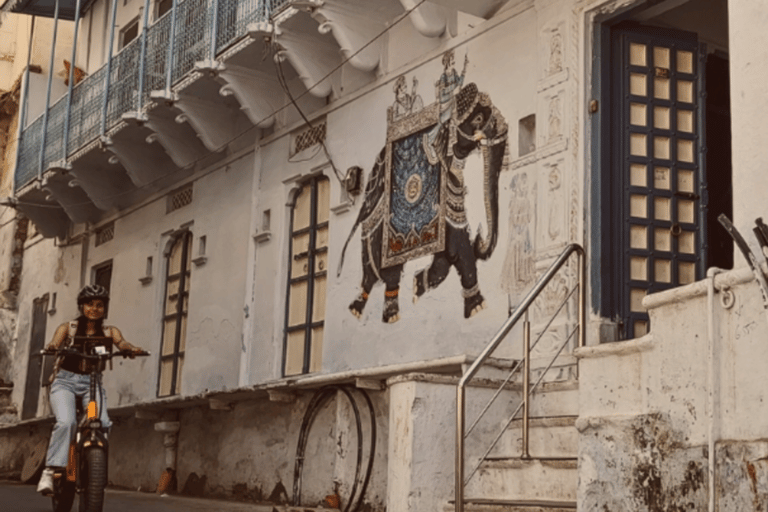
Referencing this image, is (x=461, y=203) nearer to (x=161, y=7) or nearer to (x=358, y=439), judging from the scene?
(x=358, y=439)

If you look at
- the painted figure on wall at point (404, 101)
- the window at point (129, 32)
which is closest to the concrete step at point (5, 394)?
the window at point (129, 32)

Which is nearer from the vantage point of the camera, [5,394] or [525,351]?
[525,351]

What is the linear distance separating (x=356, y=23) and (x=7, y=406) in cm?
1209

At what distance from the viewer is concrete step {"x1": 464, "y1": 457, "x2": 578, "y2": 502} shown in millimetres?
6984

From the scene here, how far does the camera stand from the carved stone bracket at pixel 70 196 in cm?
1711

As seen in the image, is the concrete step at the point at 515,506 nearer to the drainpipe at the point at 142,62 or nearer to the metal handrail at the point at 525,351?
the metal handrail at the point at 525,351

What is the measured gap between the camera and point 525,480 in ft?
24.0

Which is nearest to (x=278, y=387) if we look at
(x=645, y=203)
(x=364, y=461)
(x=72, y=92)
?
(x=364, y=461)

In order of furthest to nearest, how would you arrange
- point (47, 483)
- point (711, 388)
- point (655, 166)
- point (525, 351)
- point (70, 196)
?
point (70, 196) → point (655, 166) → point (47, 483) → point (525, 351) → point (711, 388)

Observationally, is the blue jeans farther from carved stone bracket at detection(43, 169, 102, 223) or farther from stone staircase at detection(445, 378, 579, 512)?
carved stone bracket at detection(43, 169, 102, 223)

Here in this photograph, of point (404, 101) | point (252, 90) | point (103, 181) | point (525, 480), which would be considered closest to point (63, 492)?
point (525, 480)

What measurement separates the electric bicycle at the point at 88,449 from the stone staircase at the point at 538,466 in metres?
2.47

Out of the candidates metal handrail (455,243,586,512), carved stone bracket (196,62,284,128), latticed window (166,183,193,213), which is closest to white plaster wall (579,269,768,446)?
metal handrail (455,243,586,512)

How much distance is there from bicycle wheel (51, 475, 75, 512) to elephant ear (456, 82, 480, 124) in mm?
4728
